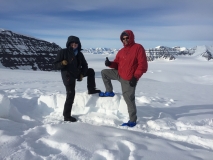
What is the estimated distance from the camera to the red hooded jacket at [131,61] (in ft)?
13.2

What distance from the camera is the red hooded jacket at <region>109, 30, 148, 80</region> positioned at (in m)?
4.03

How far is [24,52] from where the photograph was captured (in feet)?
217

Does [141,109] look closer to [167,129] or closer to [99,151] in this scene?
[167,129]

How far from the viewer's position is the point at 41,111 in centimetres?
534

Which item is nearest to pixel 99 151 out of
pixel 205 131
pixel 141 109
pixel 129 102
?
pixel 129 102

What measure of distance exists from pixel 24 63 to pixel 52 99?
190 feet

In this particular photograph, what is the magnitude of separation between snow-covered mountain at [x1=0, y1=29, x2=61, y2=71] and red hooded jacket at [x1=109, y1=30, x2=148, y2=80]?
171 feet

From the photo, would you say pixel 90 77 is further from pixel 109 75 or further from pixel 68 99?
pixel 68 99

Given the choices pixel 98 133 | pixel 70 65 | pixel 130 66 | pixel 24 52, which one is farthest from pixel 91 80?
pixel 24 52

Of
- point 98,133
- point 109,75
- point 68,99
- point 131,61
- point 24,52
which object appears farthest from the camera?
point 24,52

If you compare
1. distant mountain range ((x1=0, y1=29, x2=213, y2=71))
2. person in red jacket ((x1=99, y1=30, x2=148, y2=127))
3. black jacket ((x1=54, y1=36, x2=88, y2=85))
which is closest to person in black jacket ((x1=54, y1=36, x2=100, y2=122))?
black jacket ((x1=54, y1=36, x2=88, y2=85))

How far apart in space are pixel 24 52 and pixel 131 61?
6882 cm

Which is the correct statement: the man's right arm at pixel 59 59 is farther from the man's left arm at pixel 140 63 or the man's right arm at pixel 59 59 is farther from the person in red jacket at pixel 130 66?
the man's left arm at pixel 140 63

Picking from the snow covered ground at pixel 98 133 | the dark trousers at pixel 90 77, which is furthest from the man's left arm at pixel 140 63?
the dark trousers at pixel 90 77
